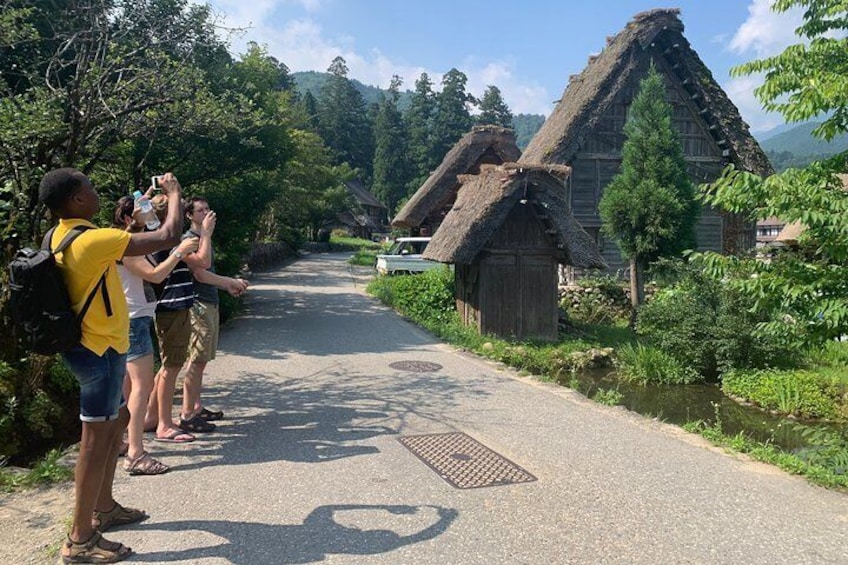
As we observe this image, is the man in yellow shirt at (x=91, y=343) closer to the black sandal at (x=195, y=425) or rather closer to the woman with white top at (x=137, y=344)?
the woman with white top at (x=137, y=344)

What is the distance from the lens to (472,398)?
23.0 ft

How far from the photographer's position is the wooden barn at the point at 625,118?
59.7 feet

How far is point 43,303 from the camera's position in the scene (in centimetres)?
296

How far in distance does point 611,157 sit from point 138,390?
1727 centimetres

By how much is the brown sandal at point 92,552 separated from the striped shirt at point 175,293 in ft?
6.60

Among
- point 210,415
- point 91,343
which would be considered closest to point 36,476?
point 210,415

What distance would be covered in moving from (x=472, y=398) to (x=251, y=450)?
2.93 metres

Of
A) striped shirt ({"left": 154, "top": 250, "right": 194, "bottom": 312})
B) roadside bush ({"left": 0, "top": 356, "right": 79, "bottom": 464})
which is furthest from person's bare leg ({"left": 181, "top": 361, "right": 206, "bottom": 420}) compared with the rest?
roadside bush ({"left": 0, "top": 356, "right": 79, "bottom": 464})

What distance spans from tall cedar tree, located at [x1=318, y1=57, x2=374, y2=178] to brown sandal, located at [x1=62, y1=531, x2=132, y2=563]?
67691 millimetres

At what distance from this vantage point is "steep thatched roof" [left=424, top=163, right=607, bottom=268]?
37.7ft

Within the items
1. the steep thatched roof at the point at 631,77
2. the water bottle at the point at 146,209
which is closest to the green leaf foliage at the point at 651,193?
the steep thatched roof at the point at 631,77

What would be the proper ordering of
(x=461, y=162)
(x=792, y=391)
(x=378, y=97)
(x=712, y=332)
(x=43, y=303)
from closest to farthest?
(x=43, y=303) → (x=792, y=391) → (x=712, y=332) → (x=461, y=162) → (x=378, y=97)

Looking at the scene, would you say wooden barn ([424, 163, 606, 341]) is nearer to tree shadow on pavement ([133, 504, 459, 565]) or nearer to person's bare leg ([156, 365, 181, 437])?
person's bare leg ([156, 365, 181, 437])

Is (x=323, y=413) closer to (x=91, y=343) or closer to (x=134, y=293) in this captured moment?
(x=134, y=293)
